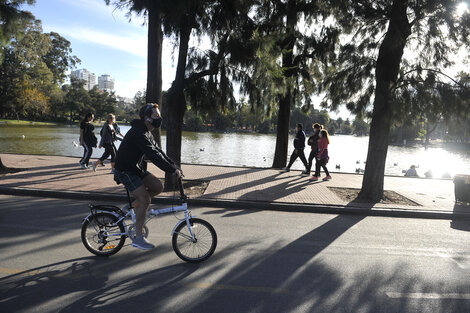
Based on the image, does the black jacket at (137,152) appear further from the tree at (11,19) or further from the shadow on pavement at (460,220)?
the tree at (11,19)

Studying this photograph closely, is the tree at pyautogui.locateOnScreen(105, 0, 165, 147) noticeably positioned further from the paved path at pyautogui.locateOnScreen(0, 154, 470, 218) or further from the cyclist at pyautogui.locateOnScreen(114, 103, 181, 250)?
the cyclist at pyautogui.locateOnScreen(114, 103, 181, 250)

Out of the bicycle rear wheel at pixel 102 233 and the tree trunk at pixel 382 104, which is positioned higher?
the tree trunk at pixel 382 104

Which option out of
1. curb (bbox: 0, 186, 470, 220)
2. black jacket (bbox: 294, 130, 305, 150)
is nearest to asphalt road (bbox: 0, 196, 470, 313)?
curb (bbox: 0, 186, 470, 220)

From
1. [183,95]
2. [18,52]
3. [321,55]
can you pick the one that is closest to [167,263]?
[183,95]

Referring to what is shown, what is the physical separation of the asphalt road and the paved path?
1.36m

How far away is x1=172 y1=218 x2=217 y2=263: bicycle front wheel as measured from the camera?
4137mm

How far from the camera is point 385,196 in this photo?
8930mm

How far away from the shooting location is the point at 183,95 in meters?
A: 8.64

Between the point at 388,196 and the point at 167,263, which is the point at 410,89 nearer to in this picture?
the point at 388,196

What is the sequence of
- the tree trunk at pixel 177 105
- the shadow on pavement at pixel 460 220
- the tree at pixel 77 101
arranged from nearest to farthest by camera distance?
the shadow on pavement at pixel 460 220, the tree trunk at pixel 177 105, the tree at pixel 77 101

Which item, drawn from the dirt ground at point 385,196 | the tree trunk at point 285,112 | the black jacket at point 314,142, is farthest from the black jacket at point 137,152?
the tree trunk at point 285,112

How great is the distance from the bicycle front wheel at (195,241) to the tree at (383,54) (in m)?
5.74

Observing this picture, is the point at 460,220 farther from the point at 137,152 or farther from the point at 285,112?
the point at 285,112

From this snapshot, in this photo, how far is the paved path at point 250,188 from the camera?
7395 millimetres
